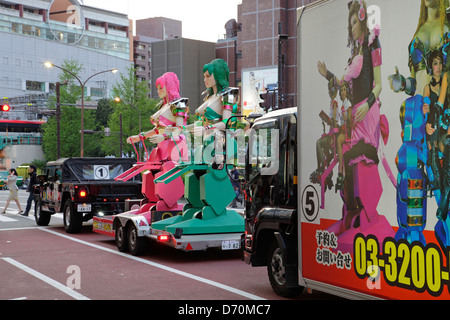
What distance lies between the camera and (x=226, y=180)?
37.3 ft

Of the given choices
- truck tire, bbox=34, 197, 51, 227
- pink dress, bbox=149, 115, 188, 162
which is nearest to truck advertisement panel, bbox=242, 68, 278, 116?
truck tire, bbox=34, 197, 51, 227

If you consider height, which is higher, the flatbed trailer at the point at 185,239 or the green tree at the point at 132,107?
the green tree at the point at 132,107

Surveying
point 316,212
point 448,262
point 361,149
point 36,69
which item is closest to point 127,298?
point 316,212

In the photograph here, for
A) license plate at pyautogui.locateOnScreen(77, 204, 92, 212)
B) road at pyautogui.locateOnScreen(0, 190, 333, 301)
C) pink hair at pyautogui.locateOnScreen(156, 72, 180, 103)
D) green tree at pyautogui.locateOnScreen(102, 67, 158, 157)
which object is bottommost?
road at pyautogui.locateOnScreen(0, 190, 333, 301)

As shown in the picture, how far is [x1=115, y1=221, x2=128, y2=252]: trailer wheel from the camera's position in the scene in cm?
1252

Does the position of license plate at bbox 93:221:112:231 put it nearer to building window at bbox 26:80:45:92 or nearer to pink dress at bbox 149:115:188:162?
pink dress at bbox 149:115:188:162

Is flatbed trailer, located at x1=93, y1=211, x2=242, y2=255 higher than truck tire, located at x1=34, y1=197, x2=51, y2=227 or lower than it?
higher

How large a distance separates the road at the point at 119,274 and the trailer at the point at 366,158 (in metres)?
1.27

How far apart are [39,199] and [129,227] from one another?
761 cm

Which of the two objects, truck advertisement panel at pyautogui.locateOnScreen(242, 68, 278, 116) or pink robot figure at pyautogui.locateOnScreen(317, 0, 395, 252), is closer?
pink robot figure at pyautogui.locateOnScreen(317, 0, 395, 252)

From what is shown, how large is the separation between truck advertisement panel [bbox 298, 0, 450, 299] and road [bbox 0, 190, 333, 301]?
72.0 inches

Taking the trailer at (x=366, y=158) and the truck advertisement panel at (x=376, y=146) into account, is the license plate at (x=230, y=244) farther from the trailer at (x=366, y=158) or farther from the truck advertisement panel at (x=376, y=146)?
the truck advertisement panel at (x=376, y=146)

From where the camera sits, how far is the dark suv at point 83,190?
16.0 m

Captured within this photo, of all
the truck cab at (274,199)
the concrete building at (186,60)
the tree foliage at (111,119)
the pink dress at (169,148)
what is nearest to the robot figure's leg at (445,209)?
the truck cab at (274,199)
